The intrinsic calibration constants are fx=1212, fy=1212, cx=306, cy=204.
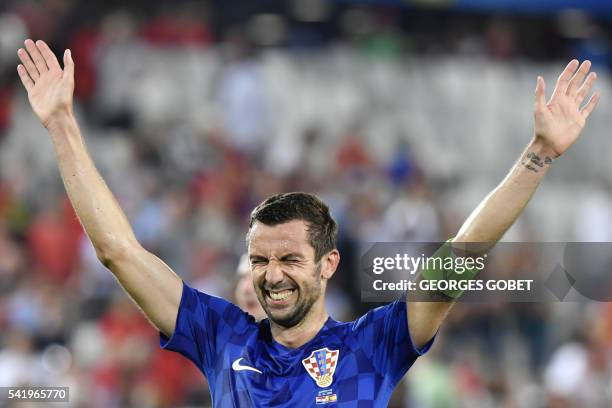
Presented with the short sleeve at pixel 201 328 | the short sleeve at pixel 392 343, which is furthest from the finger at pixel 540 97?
the short sleeve at pixel 201 328

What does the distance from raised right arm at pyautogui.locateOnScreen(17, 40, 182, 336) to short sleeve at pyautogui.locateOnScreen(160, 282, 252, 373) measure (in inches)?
1.6

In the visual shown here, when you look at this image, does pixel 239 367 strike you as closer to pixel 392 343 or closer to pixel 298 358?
pixel 298 358

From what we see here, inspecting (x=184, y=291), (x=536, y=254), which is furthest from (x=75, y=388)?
(x=184, y=291)

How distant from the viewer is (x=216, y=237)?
13.1 metres

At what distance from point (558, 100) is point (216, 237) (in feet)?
28.9

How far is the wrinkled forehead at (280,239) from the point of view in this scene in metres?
4.52

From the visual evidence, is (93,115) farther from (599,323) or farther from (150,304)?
(150,304)

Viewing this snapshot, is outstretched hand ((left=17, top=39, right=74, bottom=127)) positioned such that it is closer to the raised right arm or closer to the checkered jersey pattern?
the raised right arm

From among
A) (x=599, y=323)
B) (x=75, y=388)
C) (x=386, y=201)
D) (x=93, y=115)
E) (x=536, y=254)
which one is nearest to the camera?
(x=75, y=388)

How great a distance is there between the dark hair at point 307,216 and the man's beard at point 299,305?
101 mm

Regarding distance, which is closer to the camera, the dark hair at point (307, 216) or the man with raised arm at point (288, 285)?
the man with raised arm at point (288, 285)

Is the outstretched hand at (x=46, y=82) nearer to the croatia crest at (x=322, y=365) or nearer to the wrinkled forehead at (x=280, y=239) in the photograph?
the wrinkled forehead at (x=280, y=239)

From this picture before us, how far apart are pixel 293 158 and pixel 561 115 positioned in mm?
10413

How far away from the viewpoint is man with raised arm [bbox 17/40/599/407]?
448 cm
